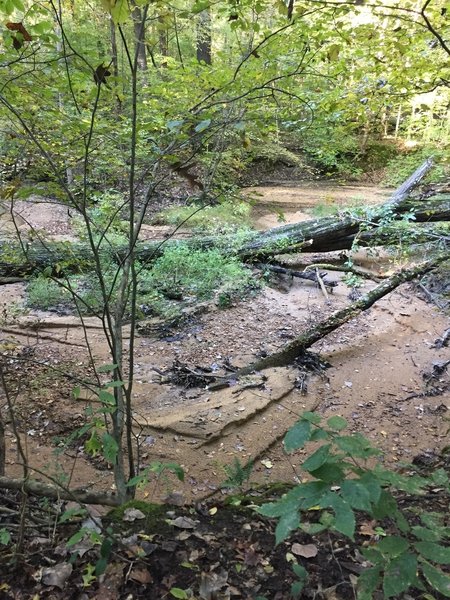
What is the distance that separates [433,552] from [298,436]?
48 cm

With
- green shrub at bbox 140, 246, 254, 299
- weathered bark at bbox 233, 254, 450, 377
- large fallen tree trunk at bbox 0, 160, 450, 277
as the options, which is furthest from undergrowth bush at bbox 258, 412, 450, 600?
large fallen tree trunk at bbox 0, 160, 450, 277

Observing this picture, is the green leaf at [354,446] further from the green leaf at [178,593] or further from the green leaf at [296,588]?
the green leaf at [178,593]

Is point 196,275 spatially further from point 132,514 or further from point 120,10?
point 120,10

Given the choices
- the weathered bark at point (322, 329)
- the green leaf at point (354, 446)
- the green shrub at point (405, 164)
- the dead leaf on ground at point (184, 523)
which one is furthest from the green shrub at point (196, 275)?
the green shrub at point (405, 164)

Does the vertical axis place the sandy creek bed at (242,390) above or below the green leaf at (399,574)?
below

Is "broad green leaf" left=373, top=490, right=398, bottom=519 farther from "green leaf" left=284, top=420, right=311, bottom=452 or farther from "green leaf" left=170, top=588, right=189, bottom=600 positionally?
"green leaf" left=170, top=588, right=189, bottom=600

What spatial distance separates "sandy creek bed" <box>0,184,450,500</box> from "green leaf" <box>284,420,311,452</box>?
4.96ft

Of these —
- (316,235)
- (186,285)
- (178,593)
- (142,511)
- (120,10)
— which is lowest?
(186,285)

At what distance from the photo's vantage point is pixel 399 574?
3.78ft

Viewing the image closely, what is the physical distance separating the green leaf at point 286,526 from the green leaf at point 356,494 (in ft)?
0.48

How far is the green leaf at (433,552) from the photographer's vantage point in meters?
1.16

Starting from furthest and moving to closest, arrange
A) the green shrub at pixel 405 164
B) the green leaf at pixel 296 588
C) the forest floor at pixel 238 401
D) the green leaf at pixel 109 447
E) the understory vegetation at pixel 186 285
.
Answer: the green shrub at pixel 405 164
the forest floor at pixel 238 401
the green leaf at pixel 109 447
the understory vegetation at pixel 186 285
the green leaf at pixel 296 588

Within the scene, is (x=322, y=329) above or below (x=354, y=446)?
below

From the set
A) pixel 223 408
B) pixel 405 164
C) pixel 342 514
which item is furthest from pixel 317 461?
pixel 405 164
